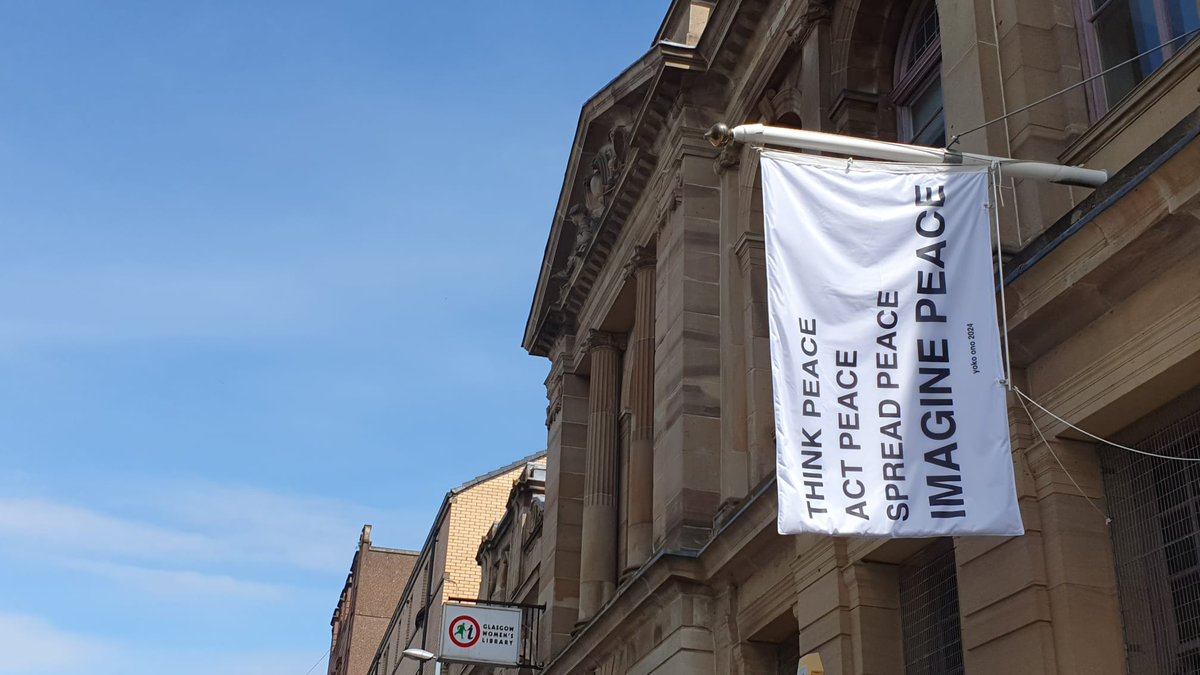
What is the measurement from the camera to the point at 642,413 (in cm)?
2162

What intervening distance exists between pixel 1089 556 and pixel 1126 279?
1.94 meters

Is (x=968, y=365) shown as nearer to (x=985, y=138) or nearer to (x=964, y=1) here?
(x=985, y=138)

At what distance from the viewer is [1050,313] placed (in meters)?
9.79

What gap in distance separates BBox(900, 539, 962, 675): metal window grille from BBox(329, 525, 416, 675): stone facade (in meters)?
60.7

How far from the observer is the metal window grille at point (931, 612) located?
38.2 feet

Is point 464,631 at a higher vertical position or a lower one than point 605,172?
lower

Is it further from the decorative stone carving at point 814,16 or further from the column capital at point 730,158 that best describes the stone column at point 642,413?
the decorative stone carving at point 814,16

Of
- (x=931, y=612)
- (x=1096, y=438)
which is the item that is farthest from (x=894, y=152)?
(x=931, y=612)

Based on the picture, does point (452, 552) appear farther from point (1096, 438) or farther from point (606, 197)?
point (1096, 438)

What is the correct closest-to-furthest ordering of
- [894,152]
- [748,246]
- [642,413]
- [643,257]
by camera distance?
[894,152]
[748,246]
[642,413]
[643,257]

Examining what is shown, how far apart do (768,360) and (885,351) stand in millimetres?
8225

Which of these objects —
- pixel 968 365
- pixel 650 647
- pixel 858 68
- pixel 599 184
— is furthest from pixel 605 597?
pixel 968 365

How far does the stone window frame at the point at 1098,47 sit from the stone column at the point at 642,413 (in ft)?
35.3

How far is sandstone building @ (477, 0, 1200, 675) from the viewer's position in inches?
361
